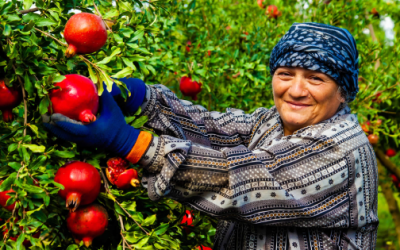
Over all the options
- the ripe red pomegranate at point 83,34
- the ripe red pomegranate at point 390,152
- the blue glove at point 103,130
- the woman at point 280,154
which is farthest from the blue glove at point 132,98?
the ripe red pomegranate at point 390,152

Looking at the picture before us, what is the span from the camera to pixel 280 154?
1.46m

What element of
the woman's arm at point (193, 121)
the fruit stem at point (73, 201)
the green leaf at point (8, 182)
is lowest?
the green leaf at point (8, 182)

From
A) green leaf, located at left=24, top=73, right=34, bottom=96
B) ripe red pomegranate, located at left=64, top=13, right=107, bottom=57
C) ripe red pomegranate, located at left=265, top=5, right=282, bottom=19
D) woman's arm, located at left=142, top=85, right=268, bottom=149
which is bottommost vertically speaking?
green leaf, located at left=24, top=73, right=34, bottom=96

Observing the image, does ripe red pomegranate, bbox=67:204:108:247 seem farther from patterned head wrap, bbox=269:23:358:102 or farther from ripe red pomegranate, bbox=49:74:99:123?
patterned head wrap, bbox=269:23:358:102

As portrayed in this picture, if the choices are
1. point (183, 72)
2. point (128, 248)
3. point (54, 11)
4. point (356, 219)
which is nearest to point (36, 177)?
point (128, 248)

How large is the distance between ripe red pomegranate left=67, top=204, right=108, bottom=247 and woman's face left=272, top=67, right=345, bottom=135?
874 millimetres

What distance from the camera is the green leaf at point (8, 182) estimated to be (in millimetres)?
1027

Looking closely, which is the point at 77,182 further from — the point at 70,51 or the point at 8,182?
the point at 70,51

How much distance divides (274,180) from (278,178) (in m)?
0.04

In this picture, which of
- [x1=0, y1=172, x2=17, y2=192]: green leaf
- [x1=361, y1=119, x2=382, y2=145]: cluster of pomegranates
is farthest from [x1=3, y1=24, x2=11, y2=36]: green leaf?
[x1=361, y1=119, x2=382, y2=145]: cluster of pomegranates

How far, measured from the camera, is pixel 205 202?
4.47ft

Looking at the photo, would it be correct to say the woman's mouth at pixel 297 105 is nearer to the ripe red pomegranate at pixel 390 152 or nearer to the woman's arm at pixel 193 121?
the woman's arm at pixel 193 121

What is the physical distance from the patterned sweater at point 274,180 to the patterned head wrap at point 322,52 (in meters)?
0.19

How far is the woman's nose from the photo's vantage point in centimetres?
165
